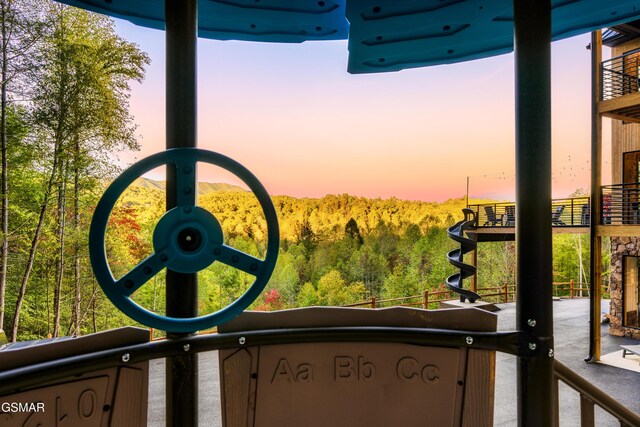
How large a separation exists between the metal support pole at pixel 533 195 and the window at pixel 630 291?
25.9ft

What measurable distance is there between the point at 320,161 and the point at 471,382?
2225 cm

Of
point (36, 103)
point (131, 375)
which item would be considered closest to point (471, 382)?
point (131, 375)

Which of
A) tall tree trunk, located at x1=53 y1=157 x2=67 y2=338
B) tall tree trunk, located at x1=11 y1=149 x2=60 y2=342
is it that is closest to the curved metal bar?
tall tree trunk, located at x1=11 y1=149 x2=60 y2=342

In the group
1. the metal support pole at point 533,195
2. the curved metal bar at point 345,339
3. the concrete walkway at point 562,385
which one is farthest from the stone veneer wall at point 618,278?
the curved metal bar at point 345,339

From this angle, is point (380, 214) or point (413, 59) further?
point (380, 214)

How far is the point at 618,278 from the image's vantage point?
23.8 feet

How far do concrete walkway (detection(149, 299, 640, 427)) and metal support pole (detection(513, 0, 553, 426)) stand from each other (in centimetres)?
195

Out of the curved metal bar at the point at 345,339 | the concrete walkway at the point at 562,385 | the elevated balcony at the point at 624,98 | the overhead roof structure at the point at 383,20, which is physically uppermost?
the elevated balcony at the point at 624,98

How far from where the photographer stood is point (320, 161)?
22.9m

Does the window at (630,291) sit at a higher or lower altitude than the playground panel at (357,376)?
lower

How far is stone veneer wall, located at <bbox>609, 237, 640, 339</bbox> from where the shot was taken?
7.05 meters

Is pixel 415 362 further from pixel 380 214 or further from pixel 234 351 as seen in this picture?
pixel 380 214

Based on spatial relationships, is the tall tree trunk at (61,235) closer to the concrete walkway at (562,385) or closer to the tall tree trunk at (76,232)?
the tall tree trunk at (76,232)

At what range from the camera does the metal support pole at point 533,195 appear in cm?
92
